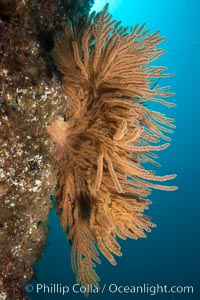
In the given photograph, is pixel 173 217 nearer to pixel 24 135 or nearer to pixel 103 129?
pixel 103 129

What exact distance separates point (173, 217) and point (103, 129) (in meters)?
57.7

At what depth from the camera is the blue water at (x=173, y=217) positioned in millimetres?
49906

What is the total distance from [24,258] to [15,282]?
0.24 meters

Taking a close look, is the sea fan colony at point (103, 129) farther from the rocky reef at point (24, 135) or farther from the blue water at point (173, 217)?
the blue water at point (173, 217)

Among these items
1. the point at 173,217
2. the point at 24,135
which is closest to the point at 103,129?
the point at 24,135

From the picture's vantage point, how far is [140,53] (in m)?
3.37

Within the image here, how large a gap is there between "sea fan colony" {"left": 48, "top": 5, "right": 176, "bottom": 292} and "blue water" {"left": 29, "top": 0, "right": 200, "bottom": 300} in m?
41.2

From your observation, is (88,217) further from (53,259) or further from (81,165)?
(53,259)

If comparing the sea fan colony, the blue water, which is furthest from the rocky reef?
the blue water

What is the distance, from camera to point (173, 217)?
57.6m

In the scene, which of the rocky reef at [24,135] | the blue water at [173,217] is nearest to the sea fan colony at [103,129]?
the rocky reef at [24,135]

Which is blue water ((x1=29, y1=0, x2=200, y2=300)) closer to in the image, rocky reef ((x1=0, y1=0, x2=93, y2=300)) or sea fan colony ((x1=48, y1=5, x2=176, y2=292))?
sea fan colony ((x1=48, y1=5, x2=176, y2=292))

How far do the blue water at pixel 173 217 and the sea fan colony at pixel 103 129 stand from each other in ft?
135

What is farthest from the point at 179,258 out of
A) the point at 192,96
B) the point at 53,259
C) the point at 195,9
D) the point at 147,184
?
the point at 147,184
